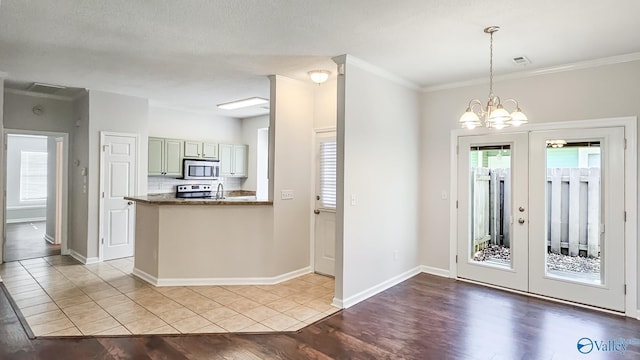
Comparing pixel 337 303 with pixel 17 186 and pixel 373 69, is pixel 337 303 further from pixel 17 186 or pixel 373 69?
pixel 17 186

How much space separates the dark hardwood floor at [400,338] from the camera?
2.75 m

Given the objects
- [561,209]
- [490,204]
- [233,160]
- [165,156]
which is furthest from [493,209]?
[165,156]

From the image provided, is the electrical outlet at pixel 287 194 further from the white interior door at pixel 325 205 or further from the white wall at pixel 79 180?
the white wall at pixel 79 180

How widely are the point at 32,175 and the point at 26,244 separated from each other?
14.0 feet

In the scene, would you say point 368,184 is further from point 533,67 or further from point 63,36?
point 63,36

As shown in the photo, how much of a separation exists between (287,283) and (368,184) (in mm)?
1668

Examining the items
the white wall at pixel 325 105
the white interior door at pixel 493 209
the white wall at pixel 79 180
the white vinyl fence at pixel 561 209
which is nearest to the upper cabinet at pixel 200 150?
the white wall at pixel 79 180

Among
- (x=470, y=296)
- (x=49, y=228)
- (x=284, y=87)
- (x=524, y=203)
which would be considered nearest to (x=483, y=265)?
(x=470, y=296)

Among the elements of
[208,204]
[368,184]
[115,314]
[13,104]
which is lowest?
[115,314]

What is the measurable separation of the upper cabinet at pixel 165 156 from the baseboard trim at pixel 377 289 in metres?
4.26

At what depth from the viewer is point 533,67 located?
4.00 metres

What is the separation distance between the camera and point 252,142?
7699mm

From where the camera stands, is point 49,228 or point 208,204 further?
point 49,228

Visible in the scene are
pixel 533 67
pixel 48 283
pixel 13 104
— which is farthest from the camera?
pixel 13 104
